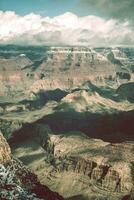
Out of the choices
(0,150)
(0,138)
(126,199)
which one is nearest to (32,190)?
(0,150)

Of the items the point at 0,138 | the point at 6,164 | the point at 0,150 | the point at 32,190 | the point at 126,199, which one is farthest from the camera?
the point at 126,199

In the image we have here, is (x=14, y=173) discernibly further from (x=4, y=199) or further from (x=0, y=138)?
(x=0, y=138)

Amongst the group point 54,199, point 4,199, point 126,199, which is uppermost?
point 4,199

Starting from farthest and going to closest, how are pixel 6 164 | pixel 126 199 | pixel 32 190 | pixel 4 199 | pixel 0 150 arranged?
pixel 126 199 < pixel 0 150 < pixel 6 164 < pixel 32 190 < pixel 4 199

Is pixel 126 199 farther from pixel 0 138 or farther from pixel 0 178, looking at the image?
pixel 0 178

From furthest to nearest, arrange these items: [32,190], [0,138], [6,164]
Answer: [0,138], [6,164], [32,190]

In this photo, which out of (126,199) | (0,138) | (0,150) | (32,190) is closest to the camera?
(32,190)

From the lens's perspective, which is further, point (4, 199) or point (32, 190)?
point (32, 190)

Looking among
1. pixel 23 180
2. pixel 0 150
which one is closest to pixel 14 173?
pixel 23 180

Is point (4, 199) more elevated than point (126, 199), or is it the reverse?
point (4, 199)
